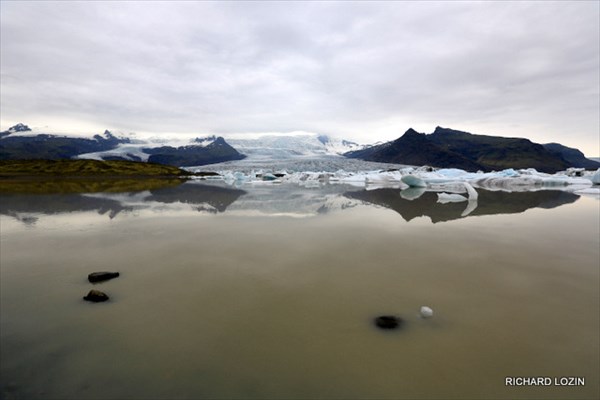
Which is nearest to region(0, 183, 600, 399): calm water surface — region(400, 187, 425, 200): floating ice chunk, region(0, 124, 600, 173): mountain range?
region(400, 187, 425, 200): floating ice chunk

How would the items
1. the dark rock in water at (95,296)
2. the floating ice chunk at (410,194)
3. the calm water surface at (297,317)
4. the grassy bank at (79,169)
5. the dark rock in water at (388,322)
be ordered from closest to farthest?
the calm water surface at (297,317) < the dark rock in water at (388,322) < the dark rock in water at (95,296) < the floating ice chunk at (410,194) < the grassy bank at (79,169)

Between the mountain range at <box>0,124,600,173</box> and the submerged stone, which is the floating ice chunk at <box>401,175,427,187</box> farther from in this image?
the mountain range at <box>0,124,600,173</box>

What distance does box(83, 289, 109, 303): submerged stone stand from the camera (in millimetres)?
4160

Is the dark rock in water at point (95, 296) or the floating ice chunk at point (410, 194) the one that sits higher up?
the floating ice chunk at point (410, 194)

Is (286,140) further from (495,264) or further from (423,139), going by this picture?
(495,264)

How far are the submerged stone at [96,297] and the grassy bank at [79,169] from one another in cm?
5700

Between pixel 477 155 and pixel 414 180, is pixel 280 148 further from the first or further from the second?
pixel 477 155

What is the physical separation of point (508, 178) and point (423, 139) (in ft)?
512

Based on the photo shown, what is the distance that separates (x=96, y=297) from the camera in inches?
164

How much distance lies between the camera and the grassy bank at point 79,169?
53.5 metres

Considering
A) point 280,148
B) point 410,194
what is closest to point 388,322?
point 410,194

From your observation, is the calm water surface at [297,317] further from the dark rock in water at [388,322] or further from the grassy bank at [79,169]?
the grassy bank at [79,169]

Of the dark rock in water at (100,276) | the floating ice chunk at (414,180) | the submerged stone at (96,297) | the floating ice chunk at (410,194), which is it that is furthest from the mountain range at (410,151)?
the submerged stone at (96,297)

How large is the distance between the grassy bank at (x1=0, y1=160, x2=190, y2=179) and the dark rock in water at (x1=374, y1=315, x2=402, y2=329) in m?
59.6
